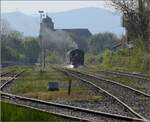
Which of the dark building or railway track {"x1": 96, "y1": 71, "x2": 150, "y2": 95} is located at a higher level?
the dark building

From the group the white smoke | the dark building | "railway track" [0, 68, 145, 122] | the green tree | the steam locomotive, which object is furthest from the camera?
the white smoke

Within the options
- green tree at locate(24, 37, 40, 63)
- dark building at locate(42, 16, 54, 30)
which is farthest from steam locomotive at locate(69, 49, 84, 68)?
green tree at locate(24, 37, 40, 63)

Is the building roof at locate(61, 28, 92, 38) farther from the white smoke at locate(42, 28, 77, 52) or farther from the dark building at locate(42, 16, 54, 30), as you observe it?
the dark building at locate(42, 16, 54, 30)

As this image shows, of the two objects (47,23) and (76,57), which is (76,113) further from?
(47,23)

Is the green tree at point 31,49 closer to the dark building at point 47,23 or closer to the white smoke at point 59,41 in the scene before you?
the dark building at point 47,23

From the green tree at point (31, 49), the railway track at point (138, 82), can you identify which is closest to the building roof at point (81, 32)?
the green tree at point (31, 49)

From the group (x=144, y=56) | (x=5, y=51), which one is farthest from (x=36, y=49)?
(x=144, y=56)

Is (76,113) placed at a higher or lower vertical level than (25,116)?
lower

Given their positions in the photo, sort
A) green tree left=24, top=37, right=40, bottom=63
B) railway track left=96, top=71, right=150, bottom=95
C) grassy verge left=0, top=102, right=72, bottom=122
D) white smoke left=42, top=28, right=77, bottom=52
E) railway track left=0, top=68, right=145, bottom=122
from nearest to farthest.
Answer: grassy verge left=0, top=102, right=72, bottom=122
railway track left=0, top=68, right=145, bottom=122
railway track left=96, top=71, right=150, bottom=95
green tree left=24, top=37, right=40, bottom=63
white smoke left=42, top=28, right=77, bottom=52

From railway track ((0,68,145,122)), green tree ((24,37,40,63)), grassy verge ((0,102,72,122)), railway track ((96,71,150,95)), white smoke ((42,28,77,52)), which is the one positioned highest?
white smoke ((42,28,77,52))

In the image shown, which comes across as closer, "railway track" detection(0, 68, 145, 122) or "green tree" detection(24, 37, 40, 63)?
"railway track" detection(0, 68, 145, 122)

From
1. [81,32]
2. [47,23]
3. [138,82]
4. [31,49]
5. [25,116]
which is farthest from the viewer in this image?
[81,32]

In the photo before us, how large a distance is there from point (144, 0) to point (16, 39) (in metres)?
73.8

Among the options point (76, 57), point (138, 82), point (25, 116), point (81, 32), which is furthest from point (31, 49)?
point (25, 116)
